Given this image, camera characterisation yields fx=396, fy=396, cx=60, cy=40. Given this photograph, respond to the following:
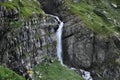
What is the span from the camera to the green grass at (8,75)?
62494 mm

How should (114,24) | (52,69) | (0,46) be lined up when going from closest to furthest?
1. (0,46)
2. (52,69)
3. (114,24)

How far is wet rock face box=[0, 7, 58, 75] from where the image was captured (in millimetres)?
69750

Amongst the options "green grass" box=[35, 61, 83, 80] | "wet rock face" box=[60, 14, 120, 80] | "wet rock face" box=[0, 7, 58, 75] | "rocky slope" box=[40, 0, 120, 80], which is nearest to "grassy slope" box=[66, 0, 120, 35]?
"rocky slope" box=[40, 0, 120, 80]

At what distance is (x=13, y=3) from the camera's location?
7556cm

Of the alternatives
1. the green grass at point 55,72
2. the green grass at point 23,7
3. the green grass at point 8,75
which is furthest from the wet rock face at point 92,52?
Answer: the green grass at point 8,75

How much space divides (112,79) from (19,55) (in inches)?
764

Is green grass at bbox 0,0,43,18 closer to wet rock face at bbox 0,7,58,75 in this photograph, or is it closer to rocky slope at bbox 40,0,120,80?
wet rock face at bbox 0,7,58,75

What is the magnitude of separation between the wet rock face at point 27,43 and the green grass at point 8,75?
389 cm

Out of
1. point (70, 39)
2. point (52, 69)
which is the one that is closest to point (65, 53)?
point (70, 39)

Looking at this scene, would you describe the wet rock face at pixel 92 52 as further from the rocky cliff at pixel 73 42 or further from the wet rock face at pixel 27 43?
the wet rock face at pixel 27 43

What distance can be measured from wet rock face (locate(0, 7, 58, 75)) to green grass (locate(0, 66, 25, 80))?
3.89m

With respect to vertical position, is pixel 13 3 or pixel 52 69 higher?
pixel 13 3

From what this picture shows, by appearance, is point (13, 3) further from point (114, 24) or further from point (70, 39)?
point (114, 24)

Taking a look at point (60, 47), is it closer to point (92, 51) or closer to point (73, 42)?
point (73, 42)
